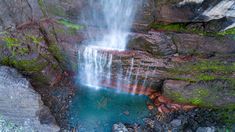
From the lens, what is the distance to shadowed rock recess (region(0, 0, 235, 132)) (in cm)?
599

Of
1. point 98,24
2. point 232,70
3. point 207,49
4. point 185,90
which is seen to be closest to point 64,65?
point 98,24

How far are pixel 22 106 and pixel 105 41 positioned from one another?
2.87 m

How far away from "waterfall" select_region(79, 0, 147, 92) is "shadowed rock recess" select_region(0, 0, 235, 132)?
3.0 inches

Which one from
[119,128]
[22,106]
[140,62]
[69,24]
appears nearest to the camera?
[69,24]

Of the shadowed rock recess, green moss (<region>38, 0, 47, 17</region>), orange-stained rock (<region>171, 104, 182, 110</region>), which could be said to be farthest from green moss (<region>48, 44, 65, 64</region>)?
orange-stained rock (<region>171, 104, 182, 110</region>)

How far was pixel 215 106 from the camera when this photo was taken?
7.67 m

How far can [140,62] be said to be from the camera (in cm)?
708

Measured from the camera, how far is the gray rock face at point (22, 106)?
22.5 feet

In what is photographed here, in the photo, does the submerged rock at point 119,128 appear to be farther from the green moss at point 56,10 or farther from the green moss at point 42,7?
the green moss at point 42,7

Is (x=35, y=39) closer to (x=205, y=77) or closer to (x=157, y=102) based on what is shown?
(x=157, y=102)

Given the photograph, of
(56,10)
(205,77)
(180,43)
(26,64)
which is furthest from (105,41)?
(205,77)

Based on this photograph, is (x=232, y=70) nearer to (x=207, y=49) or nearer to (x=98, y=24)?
(x=207, y=49)

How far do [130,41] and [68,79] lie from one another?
9.22 ft

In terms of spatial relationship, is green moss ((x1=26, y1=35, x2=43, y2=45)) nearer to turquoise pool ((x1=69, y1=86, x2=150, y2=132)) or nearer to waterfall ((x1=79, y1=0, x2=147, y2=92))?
waterfall ((x1=79, y1=0, x2=147, y2=92))
